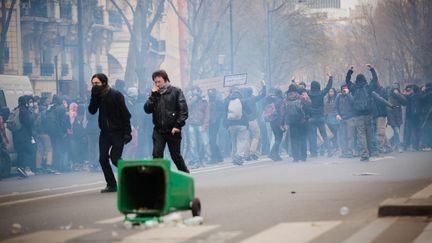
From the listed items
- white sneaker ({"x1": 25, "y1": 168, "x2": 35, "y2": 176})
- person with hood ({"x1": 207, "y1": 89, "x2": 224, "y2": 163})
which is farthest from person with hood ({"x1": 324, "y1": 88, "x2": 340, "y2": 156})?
white sneaker ({"x1": 25, "y1": 168, "x2": 35, "y2": 176})

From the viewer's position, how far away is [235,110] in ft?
92.2

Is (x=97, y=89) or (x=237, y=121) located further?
(x=237, y=121)

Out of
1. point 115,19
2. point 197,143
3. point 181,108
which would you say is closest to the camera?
point 181,108

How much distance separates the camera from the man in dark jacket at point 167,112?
558 inches

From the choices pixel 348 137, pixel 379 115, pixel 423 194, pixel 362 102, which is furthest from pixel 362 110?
pixel 423 194

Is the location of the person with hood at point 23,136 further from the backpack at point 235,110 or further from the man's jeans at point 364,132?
the man's jeans at point 364,132

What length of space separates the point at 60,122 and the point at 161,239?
1652 cm

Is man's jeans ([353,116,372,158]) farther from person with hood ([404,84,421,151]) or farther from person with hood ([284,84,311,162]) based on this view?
person with hood ([404,84,421,151])

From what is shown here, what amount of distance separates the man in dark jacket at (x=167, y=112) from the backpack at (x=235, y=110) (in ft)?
44.7

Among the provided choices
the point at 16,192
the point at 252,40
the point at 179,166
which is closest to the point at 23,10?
the point at 252,40

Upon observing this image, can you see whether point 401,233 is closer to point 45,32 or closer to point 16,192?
point 16,192

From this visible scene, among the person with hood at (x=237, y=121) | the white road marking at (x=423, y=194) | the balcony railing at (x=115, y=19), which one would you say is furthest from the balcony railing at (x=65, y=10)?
the white road marking at (x=423, y=194)

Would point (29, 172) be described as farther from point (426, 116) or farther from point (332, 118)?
point (426, 116)

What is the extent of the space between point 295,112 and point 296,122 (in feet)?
0.82
